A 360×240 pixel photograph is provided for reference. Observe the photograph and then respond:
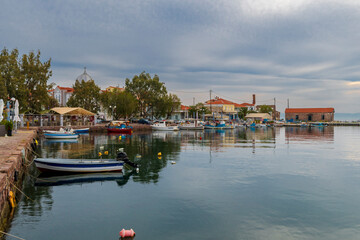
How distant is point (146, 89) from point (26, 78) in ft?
135

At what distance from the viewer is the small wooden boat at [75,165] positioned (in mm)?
18312

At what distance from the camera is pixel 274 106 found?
157 metres

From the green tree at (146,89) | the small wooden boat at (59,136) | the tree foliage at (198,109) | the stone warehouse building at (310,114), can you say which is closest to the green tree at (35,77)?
the small wooden boat at (59,136)

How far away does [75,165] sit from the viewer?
18.6m

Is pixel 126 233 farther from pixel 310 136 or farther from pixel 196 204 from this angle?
pixel 310 136

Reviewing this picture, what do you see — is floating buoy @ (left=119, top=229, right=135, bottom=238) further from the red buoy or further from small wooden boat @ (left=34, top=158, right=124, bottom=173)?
small wooden boat @ (left=34, top=158, right=124, bottom=173)

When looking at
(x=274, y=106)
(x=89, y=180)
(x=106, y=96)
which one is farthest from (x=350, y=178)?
(x=274, y=106)

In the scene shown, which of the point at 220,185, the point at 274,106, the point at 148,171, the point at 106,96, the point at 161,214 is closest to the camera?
the point at 161,214

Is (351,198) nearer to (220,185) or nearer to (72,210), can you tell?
(220,185)

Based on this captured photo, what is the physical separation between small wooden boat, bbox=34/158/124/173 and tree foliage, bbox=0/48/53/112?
3654 cm

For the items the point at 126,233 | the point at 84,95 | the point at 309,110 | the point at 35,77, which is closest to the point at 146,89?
the point at 84,95

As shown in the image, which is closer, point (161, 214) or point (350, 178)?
point (161, 214)

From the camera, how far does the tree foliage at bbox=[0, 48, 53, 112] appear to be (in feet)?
163

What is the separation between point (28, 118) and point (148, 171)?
159ft
